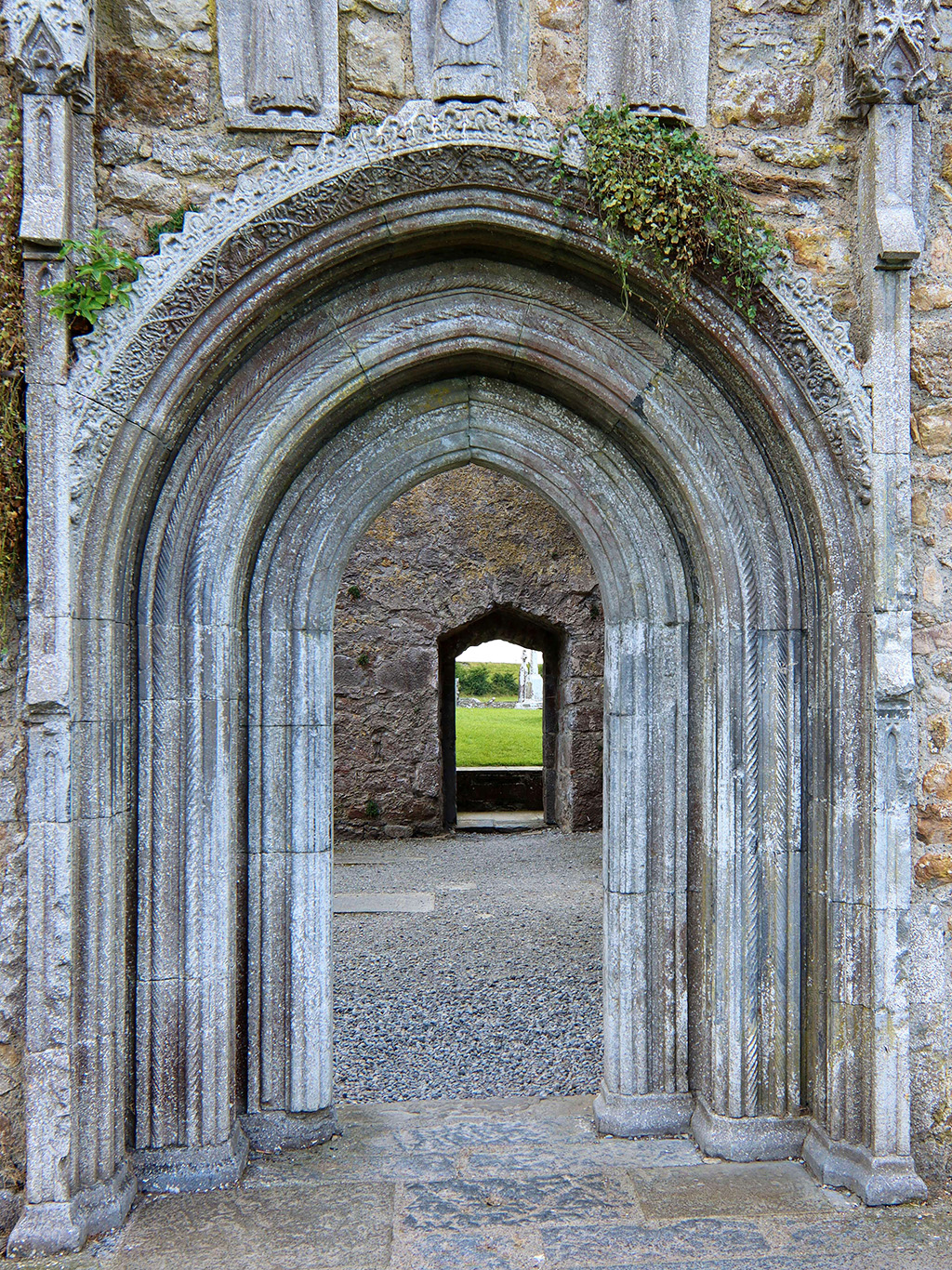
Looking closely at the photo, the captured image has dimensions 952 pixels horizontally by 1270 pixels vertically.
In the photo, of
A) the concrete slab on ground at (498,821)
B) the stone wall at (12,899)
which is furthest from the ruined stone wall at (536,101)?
the concrete slab on ground at (498,821)

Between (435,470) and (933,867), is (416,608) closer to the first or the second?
(435,470)

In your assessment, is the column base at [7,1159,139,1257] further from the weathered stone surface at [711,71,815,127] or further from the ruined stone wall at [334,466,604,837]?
the ruined stone wall at [334,466,604,837]

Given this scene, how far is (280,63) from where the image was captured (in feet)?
10.3

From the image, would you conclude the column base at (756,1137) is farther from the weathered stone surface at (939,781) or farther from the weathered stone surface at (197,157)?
the weathered stone surface at (197,157)

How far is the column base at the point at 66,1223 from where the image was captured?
2887mm

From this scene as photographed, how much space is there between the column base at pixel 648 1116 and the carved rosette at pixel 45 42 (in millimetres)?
3824

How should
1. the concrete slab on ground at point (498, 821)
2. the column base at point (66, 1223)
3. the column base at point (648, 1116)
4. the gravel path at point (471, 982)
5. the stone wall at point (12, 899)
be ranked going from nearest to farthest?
the column base at point (66, 1223)
the stone wall at point (12, 899)
the column base at point (648, 1116)
the gravel path at point (471, 982)
the concrete slab on ground at point (498, 821)

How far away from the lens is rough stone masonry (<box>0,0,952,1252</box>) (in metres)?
3.04

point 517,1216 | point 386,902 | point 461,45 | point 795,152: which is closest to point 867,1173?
point 517,1216

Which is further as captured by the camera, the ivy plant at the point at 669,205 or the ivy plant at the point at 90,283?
the ivy plant at the point at 669,205

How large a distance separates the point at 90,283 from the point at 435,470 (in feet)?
4.34

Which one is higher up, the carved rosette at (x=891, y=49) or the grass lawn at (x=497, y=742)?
the carved rosette at (x=891, y=49)

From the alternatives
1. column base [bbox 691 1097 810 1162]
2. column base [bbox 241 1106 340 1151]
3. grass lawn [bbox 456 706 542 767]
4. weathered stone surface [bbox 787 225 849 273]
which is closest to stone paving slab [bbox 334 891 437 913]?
column base [bbox 241 1106 340 1151]

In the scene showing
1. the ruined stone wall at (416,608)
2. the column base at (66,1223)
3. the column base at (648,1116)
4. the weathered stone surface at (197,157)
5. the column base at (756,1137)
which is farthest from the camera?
the ruined stone wall at (416,608)
